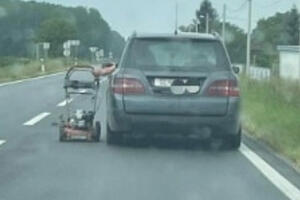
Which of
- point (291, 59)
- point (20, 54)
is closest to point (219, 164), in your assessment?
point (291, 59)

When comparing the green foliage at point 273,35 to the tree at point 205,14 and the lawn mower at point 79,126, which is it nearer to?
the tree at point 205,14

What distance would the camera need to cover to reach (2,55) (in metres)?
85.9

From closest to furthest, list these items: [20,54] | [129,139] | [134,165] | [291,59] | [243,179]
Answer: [243,179] → [134,165] → [129,139] → [291,59] → [20,54]

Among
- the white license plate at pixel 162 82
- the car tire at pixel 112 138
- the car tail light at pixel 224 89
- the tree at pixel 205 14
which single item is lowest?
the car tire at pixel 112 138

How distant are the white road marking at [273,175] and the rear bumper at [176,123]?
20.0 inches

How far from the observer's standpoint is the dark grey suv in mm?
12938

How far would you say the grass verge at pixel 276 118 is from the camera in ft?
45.9

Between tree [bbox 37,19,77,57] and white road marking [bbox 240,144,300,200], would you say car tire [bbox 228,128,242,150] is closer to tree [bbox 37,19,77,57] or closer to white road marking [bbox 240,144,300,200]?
white road marking [bbox 240,144,300,200]

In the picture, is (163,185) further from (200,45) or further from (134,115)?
(200,45)

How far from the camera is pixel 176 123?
42.5 feet

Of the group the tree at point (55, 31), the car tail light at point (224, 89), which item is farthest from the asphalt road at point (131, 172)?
the tree at point (55, 31)

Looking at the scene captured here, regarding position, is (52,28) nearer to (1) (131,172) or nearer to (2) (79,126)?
(2) (79,126)

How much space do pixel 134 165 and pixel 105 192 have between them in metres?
2.26

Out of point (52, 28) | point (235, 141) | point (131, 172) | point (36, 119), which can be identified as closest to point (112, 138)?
point (235, 141)
